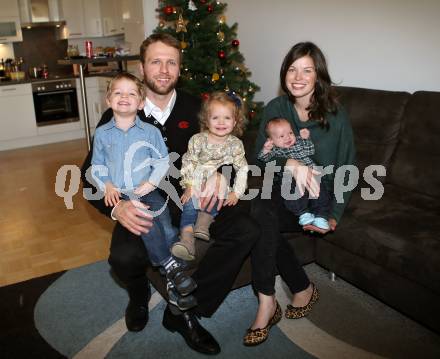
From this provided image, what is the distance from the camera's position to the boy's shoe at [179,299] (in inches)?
75.5

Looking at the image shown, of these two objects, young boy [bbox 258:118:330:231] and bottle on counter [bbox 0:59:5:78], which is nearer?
young boy [bbox 258:118:330:231]

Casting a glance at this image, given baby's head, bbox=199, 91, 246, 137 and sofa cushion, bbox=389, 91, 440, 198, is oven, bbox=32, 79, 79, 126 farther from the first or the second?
sofa cushion, bbox=389, 91, 440, 198

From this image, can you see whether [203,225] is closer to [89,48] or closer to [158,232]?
[158,232]

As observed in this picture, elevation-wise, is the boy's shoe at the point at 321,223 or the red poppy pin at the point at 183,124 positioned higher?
the red poppy pin at the point at 183,124

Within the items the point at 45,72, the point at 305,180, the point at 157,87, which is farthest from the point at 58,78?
the point at 305,180

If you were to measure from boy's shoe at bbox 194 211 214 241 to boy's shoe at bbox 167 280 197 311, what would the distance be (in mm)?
242

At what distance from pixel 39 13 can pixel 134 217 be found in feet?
16.2

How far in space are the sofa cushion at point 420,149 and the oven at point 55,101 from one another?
15.1 ft

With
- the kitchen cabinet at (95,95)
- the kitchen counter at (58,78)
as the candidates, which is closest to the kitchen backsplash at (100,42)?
the kitchen counter at (58,78)

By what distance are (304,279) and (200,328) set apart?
1.82ft

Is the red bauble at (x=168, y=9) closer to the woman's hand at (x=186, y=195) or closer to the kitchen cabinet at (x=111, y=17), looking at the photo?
the woman's hand at (x=186, y=195)

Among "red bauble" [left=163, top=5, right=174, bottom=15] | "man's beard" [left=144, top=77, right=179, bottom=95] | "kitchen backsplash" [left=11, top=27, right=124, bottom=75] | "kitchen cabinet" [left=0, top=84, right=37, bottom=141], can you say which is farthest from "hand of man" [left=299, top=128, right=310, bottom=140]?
"kitchen backsplash" [left=11, top=27, right=124, bottom=75]

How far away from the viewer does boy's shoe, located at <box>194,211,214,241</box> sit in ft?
6.54

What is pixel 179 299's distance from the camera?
75.8 inches
